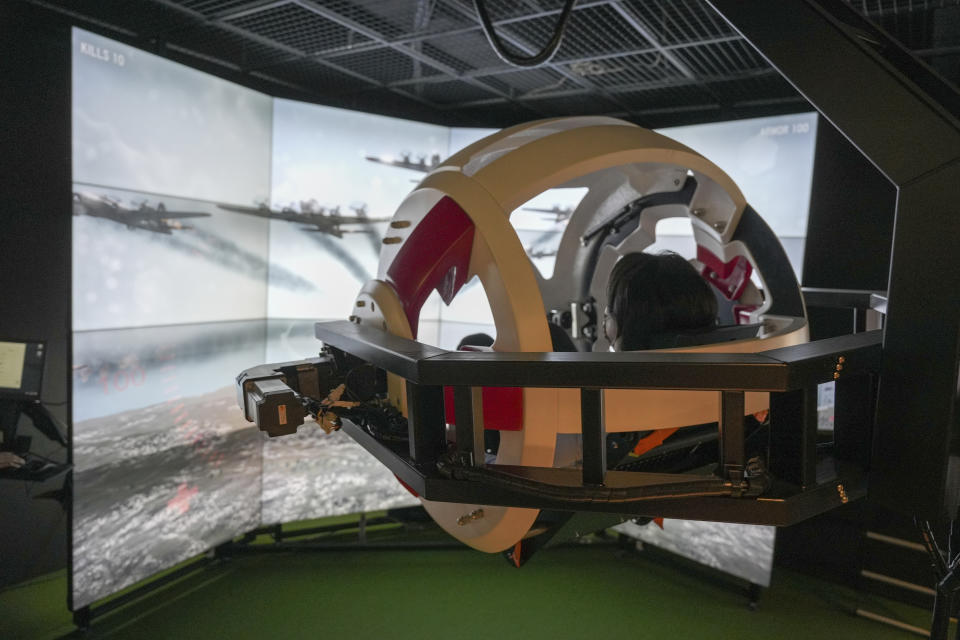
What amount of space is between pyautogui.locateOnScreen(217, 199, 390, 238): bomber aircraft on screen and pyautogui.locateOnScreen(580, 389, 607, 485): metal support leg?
4.23 m

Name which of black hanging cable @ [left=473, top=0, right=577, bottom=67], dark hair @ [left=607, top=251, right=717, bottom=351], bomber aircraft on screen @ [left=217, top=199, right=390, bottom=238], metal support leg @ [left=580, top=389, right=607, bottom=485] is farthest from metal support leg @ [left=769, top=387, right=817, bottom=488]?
bomber aircraft on screen @ [left=217, top=199, right=390, bottom=238]

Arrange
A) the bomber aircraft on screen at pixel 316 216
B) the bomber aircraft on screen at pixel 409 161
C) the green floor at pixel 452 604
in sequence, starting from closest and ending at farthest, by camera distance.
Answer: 1. the green floor at pixel 452 604
2. the bomber aircraft on screen at pixel 316 216
3. the bomber aircraft on screen at pixel 409 161

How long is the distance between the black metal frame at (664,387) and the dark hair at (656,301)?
31.7 inches

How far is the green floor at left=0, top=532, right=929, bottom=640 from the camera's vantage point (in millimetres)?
4273

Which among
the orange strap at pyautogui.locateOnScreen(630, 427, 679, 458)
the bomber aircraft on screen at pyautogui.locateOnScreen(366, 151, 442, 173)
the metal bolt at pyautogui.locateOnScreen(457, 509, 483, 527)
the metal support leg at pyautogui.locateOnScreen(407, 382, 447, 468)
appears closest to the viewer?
the metal support leg at pyautogui.locateOnScreen(407, 382, 447, 468)

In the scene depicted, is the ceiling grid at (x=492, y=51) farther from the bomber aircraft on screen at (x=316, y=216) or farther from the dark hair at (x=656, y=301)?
the dark hair at (x=656, y=301)

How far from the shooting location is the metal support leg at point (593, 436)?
41.5 inches

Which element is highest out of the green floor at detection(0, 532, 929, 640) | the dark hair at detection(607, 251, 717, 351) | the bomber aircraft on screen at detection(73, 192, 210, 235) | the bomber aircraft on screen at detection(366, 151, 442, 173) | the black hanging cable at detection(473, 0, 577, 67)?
the bomber aircraft on screen at detection(366, 151, 442, 173)

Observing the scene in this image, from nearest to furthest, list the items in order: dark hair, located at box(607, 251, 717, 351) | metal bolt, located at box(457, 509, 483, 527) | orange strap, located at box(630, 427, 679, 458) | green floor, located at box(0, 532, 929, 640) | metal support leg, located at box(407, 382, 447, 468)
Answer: metal support leg, located at box(407, 382, 447, 468), metal bolt, located at box(457, 509, 483, 527), orange strap, located at box(630, 427, 679, 458), dark hair, located at box(607, 251, 717, 351), green floor, located at box(0, 532, 929, 640)

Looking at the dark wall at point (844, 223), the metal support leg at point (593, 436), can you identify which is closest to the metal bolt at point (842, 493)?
the metal support leg at point (593, 436)

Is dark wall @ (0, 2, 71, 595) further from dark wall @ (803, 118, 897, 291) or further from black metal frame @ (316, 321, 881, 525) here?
dark wall @ (803, 118, 897, 291)

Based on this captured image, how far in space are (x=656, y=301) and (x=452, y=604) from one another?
3.49m

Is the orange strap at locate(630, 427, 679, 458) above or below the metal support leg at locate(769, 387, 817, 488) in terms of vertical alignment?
below

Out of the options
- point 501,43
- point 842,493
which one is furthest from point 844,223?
point 842,493
